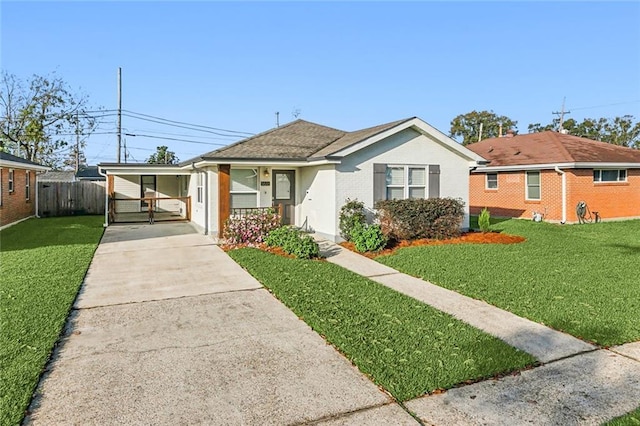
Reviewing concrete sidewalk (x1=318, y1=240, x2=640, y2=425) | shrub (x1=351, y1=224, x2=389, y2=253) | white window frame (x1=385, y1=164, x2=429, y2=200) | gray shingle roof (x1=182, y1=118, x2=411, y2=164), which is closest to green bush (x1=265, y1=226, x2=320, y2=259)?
shrub (x1=351, y1=224, x2=389, y2=253)

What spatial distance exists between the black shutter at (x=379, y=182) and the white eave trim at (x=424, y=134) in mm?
846

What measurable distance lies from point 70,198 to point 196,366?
68.7 ft

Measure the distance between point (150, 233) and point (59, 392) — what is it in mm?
10517

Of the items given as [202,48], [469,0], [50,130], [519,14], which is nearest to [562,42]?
[519,14]

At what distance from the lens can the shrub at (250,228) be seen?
35.0 ft

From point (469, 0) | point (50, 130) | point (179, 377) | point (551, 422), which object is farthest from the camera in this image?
point (50, 130)

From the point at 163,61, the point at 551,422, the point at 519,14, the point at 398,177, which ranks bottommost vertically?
the point at 551,422

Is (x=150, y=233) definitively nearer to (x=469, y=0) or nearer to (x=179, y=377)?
(x=179, y=377)

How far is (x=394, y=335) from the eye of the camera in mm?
4566

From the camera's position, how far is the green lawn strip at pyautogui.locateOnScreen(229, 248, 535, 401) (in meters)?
3.64

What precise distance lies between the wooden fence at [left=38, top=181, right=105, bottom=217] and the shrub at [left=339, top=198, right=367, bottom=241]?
53.1 feet

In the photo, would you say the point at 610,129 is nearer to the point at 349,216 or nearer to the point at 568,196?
the point at 568,196

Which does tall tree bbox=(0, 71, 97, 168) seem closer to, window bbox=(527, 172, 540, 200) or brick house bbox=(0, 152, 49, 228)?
brick house bbox=(0, 152, 49, 228)

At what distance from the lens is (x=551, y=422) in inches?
116
